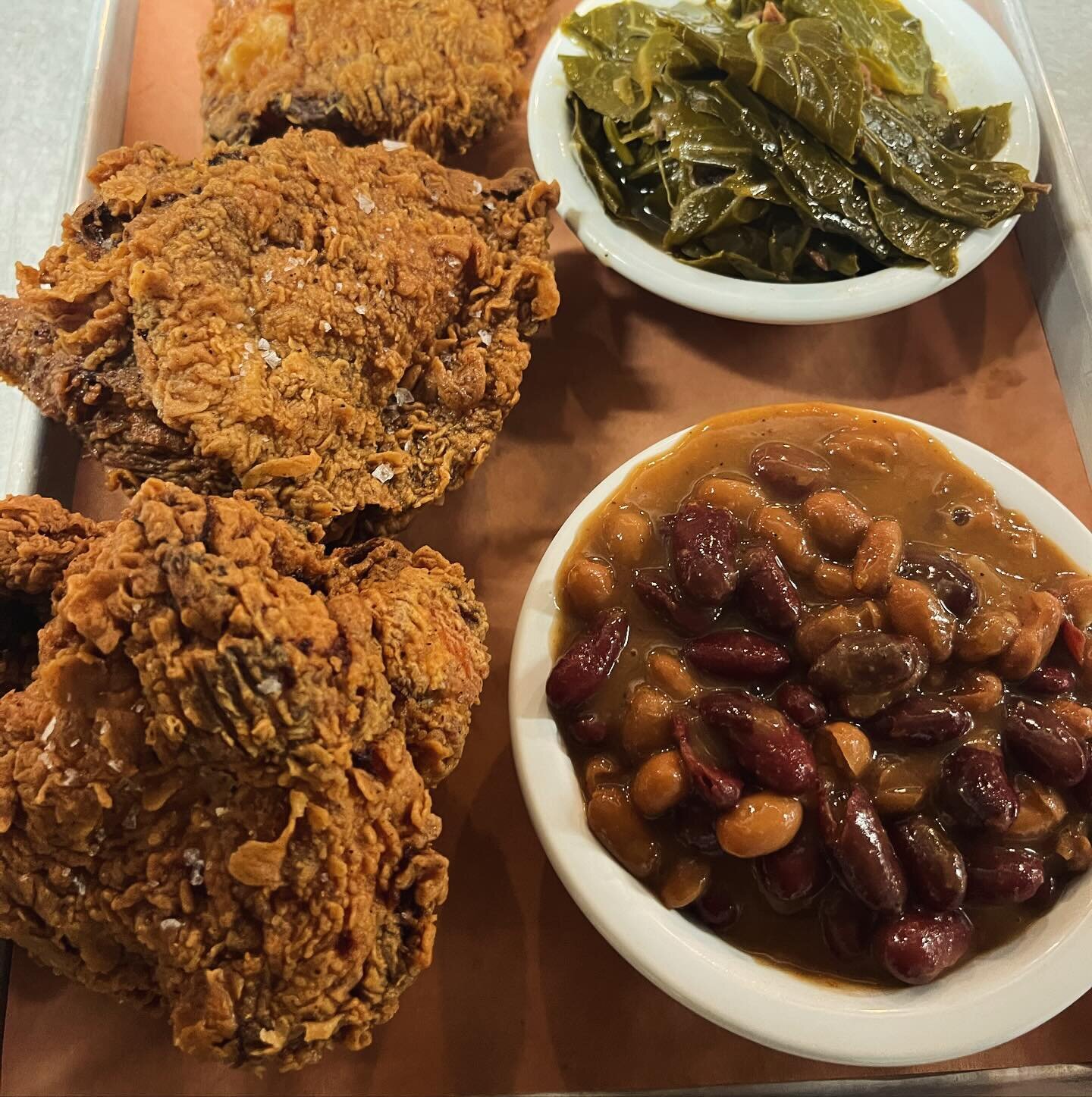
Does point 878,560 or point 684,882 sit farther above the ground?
point 878,560

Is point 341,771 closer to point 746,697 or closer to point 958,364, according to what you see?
point 746,697

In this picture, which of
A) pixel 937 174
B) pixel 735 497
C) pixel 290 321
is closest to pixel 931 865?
pixel 735 497

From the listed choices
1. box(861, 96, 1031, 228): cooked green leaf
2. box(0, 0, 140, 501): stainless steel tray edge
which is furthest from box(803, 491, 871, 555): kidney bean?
box(0, 0, 140, 501): stainless steel tray edge

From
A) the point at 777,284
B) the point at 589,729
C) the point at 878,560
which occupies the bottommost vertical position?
the point at 589,729

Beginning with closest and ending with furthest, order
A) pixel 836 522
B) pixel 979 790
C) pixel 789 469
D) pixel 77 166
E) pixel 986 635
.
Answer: pixel 979 790 < pixel 986 635 < pixel 836 522 < pixel 789 469 < pixel 77 166

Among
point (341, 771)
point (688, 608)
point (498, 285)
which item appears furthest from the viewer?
point (498, 285)

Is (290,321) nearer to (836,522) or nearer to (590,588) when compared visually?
Answer: (590,588)

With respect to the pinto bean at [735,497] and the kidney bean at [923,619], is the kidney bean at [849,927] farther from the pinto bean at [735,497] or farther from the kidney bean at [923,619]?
the pinto bean at [735,497]

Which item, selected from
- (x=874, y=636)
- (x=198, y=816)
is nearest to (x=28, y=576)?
(x=198, y=816)
